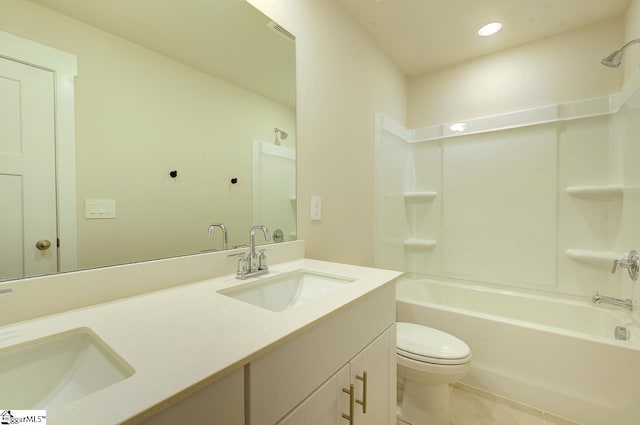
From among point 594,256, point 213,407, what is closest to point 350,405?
point 213,407

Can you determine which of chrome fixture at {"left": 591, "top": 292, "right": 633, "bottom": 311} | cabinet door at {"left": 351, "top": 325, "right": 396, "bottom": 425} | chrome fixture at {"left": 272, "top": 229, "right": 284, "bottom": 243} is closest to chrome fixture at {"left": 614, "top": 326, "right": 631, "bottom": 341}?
chrome fixture at {"left": 591, "top": 292, "right": 633, "bottom": 311}

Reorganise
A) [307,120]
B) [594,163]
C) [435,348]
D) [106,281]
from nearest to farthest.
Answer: [106,281] < [435,348] < [307,120] < [594,163]

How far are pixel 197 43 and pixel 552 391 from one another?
2.57 meters

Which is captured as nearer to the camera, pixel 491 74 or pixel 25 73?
pixel 25 73

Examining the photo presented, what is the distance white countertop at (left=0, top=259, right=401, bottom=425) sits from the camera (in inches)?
15.3

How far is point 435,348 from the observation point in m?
1.41

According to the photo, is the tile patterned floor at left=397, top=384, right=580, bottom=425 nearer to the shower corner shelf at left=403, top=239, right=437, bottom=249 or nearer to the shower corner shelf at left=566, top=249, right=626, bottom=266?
the shower corner shelf at left=566, top=249, right=626, bottom=266

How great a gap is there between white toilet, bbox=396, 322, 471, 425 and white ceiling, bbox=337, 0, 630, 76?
2.09 meters

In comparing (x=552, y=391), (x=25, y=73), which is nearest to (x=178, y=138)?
(x=25, y=73)

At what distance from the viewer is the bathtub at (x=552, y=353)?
54.1 inches

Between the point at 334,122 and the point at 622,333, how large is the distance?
212cm

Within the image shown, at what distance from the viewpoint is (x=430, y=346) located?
1433mm

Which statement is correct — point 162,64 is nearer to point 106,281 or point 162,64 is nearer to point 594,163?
point 106,281

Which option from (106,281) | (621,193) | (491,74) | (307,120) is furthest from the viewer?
(491,74)
